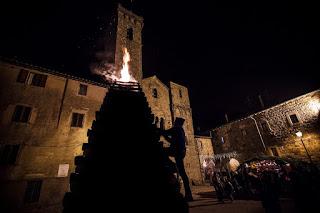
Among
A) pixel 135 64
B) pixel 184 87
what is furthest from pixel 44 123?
pixel 184 87

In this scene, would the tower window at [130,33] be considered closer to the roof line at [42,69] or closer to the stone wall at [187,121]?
the stone wall at [187,121]

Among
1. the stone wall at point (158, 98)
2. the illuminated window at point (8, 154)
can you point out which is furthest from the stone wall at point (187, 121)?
the illuminated window at point (8, 154)

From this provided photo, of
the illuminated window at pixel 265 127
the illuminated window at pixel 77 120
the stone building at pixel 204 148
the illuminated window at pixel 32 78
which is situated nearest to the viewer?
the illuminated window at pixel 32 78

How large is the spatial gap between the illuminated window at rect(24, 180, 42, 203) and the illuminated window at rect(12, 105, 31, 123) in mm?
5050

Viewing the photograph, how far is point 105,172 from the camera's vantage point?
3104 millimetres

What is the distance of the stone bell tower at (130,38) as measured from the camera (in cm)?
2362

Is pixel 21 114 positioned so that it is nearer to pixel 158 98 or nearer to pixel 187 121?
pixel 158 98

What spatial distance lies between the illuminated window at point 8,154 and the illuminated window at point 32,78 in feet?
18.6

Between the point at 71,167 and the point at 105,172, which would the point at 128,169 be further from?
the point at 71,167

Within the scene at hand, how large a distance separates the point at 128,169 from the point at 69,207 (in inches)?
45.1

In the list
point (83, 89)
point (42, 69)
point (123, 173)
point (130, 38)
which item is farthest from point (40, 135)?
point (130, 38)

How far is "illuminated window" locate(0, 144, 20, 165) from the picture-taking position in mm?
12797

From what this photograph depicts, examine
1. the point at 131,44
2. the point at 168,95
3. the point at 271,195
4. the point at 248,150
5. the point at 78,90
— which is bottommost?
the point at 271,195

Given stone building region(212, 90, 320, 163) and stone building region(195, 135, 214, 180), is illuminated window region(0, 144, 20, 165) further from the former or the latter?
stone building region(212, 90, 320, 163)
